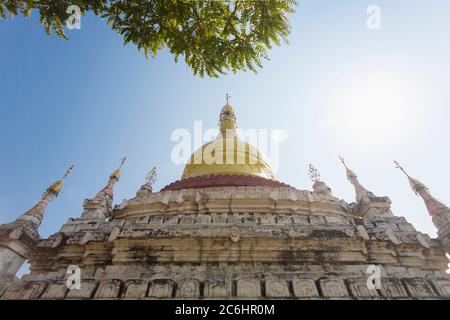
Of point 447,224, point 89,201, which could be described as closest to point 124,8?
point 89,201

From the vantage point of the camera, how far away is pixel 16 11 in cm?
542

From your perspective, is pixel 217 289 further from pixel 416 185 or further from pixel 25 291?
pixel 416 185

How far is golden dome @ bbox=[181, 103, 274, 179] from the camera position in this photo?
1619 centimetres

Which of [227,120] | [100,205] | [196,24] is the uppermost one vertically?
[227,120]

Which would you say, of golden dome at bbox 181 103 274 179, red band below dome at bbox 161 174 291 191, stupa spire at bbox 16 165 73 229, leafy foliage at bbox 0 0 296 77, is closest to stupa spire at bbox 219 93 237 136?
golden dome at bbox 181 103 274 179

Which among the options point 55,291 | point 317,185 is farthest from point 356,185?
point 55,291

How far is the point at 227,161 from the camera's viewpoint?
17031mm

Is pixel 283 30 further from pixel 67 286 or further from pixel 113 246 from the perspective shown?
pixel 67 286

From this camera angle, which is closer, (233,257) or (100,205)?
(233,257)

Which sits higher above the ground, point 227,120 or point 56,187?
point 227,120

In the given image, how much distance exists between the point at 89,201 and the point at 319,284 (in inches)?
358

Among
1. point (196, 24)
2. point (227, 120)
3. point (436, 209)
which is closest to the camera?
point (196, 24)

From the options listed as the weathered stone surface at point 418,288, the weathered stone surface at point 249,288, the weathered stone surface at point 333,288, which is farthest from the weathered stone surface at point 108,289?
the weathered stone surface at point 418,288

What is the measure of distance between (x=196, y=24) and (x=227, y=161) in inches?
443
